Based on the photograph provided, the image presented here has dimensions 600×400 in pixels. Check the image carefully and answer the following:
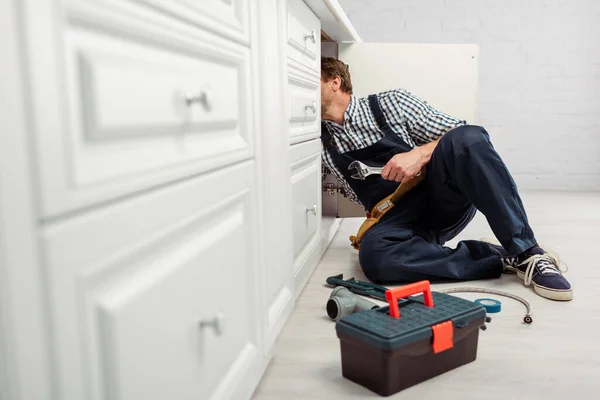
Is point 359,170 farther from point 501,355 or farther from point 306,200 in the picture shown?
point 501,355

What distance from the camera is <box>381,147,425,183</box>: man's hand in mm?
1511

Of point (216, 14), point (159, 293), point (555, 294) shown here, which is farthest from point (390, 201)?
point (159, 293)

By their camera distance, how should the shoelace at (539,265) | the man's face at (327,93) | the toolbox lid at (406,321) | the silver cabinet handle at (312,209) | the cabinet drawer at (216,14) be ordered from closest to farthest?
the cabinet drawer at (216,14), the toolbox lid at (406,321), the shoelace at (539,265), the silver cabinet handle at (312,209), the man's face at (327,93)

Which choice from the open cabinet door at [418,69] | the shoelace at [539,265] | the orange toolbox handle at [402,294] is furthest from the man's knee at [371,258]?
the open cabinet door at [418,69]

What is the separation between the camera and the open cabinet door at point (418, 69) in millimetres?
2150

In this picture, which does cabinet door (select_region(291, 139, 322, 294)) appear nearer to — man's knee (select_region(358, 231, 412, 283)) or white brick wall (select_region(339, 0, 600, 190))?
man's knee (select_region(358, 231, 412, 283))

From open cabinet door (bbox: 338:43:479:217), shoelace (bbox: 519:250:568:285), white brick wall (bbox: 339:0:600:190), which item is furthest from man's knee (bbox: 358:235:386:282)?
white brick wall (bbox: 339:0:600:190)

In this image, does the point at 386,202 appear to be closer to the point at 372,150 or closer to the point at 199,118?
the point at 372,150

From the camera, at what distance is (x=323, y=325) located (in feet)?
4.05

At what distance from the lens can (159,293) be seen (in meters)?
0.57

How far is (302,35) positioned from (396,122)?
1.38ft

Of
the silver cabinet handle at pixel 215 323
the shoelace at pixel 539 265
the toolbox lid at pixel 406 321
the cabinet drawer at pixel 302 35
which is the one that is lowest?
the shoelace at pixel 539 265

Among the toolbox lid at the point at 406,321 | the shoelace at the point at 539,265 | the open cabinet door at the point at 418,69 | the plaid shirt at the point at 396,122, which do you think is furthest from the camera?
the open cabinet door at the point at 418,69

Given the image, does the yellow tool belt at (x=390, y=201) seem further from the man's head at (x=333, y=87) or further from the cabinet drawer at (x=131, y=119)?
the cabinet drawer at (x=131, y=119)
